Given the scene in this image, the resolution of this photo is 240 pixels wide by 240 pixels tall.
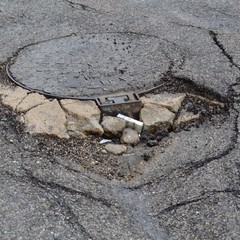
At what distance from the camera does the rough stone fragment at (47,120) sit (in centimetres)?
430

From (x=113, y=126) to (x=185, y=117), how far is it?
642 millimetres

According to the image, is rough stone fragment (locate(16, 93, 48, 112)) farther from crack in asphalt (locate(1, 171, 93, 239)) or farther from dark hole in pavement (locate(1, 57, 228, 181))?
crack in asphalt (locate(1, 171, 93, 239))

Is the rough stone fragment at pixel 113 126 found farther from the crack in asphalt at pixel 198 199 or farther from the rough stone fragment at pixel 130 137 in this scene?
the crack in asphalt at pixel 198 199

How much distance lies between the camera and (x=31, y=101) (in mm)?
4625

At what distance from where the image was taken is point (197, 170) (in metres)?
4.02

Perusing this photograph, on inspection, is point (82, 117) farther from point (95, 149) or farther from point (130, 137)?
point (130, 137)

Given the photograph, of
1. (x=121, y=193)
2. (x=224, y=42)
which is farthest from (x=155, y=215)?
(x=224, y=42)

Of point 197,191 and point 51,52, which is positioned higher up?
point 197,191

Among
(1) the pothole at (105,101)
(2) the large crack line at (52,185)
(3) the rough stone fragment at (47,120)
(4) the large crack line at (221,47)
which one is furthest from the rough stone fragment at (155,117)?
(4) the large crack line at (221,47)

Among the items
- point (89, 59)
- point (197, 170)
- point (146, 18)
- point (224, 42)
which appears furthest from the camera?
point (146, 18)

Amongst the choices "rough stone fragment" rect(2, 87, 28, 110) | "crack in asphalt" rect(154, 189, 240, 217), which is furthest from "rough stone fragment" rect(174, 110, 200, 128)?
"rough stone fragment" rect(2, 87, 28, 110)

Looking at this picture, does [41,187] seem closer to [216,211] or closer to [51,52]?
[216,211]

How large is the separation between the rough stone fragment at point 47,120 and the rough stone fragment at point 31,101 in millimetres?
52

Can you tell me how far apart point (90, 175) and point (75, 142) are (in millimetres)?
425
